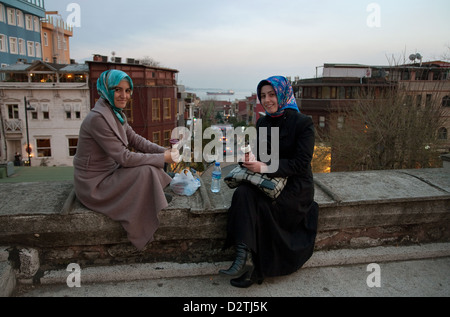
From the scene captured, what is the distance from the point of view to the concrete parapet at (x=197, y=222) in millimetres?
2555

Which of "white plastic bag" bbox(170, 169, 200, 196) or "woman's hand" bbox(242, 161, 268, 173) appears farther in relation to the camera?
"white plastic bag" bbox(170, 169, 200, 196)

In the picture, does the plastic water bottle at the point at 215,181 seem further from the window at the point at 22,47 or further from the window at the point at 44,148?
the window at the point at 22,47

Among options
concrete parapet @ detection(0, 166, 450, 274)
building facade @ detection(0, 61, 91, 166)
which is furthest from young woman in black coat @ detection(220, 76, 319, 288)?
building facade @ detection(0, 61, 91, 166)

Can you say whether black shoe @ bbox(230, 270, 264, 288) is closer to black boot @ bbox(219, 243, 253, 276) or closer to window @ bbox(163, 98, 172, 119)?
black boot @ bbox(219, 243, 253, 276)

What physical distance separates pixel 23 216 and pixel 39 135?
26815 mm

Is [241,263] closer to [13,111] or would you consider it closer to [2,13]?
[13,111]

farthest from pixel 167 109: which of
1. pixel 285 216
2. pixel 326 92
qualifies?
pixel 285 216

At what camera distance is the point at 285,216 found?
2662mm

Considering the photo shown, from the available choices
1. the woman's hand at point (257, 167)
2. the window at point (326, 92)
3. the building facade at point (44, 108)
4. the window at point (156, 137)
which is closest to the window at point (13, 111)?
the building facade at point (44, 108)

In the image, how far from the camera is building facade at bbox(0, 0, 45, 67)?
3062 centimetres

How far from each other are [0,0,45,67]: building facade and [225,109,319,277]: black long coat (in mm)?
33776

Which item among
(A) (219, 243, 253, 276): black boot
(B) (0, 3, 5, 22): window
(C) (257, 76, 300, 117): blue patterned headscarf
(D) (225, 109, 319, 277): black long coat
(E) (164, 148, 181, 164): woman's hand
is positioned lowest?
(A) (219, 243, 253, 276): black boot

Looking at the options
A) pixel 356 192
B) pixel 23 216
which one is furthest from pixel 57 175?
pixel 356 192
